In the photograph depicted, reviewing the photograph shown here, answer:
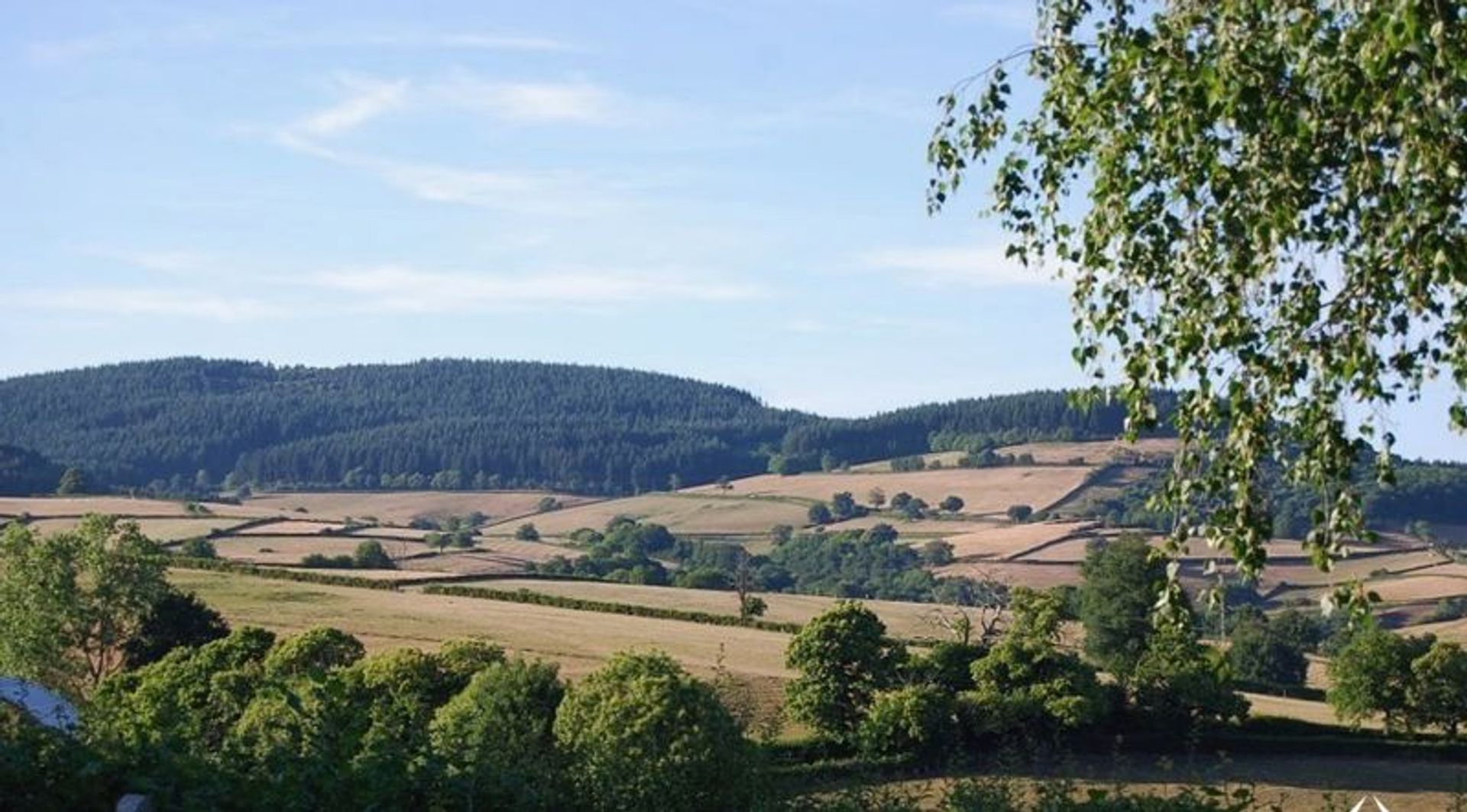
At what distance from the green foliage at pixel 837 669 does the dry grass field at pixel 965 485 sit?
95.4 meters

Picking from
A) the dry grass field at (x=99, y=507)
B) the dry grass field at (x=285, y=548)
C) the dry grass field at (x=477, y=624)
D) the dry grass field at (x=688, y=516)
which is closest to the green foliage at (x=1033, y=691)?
the dry grass field at (x=477, y=624)

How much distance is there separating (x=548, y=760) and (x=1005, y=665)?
1875 inches

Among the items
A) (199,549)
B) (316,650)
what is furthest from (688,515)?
(316,650)

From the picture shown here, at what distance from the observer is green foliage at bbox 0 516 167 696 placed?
200ft

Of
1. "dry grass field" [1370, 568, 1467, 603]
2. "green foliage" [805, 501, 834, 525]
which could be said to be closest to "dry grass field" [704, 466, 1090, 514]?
"green foliage" [805, 501, 834, 525]

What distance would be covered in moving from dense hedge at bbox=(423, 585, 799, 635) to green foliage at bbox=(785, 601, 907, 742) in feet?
60.7

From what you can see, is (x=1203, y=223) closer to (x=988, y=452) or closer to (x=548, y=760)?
(x=548, y=760)

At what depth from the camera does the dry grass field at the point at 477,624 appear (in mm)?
65812

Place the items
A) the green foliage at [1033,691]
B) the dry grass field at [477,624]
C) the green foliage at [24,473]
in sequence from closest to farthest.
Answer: the green foliage at [1033,691], the dry grass field at [477,624], the green foliage at [24,473]

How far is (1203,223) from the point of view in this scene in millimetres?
9766

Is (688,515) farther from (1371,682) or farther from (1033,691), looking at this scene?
(1033,691)

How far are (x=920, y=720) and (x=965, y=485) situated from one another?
122 m

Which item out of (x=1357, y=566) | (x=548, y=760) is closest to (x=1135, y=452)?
(x=1357, y=566)

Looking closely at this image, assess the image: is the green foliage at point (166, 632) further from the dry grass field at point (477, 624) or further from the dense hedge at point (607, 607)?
the dense hedge at point (607, 607)
